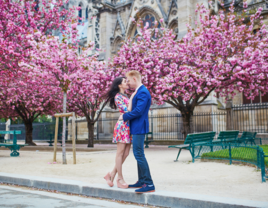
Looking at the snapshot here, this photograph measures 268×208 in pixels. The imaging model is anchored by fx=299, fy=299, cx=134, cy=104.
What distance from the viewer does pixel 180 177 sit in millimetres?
6383

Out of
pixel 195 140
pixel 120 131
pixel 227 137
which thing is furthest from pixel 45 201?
pixel 227 137

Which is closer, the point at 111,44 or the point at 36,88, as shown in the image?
the point at 36,88

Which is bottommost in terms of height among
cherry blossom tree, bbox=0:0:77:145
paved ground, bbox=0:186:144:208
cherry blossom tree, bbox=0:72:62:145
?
paved ground, bbox=0:186:144:208

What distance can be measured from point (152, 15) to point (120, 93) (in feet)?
76.6

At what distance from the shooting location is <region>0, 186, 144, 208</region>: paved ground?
439 cm

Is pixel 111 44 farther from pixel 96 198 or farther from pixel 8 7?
pixel 96 198

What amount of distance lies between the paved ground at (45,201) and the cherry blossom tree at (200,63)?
9.47m

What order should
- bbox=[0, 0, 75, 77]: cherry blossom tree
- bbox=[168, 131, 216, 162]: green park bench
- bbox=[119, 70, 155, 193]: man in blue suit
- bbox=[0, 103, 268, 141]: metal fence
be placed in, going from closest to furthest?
bbox=[119, 70, 155, 193]: man in blue suit → bbox=[168, 131, 216, 162]: green park bench → bbox=[0, 0, 75, 77]: cherry blossom tree → bbox=[0, 103, 268, 141]: metal fence

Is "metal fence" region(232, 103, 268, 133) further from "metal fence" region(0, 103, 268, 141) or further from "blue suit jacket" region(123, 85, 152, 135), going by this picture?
"blue suit jacket" region(123, 85, 152, 135)

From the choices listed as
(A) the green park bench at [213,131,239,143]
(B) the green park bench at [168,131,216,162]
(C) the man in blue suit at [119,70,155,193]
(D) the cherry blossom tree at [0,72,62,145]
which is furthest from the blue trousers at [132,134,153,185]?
(D) the cherry blossom tree at [0,72,62,145]

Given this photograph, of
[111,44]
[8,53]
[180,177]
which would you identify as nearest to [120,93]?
[180,177]

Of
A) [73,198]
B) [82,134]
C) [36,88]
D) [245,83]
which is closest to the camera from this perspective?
[73,198]

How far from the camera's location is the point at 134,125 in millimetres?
4660

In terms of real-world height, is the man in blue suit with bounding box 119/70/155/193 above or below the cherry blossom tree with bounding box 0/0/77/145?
below
